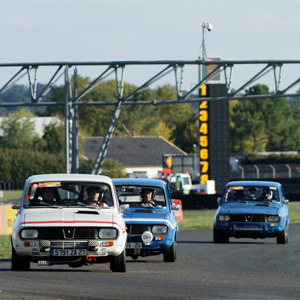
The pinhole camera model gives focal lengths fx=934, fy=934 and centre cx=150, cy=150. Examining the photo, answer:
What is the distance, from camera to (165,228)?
1656 cm

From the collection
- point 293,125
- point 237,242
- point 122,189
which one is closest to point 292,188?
point 237,242

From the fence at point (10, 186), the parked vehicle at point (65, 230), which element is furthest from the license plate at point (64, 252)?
the fence at point (10, 186)

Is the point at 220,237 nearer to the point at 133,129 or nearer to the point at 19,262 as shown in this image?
the point at 19,262

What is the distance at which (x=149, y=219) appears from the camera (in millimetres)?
16672

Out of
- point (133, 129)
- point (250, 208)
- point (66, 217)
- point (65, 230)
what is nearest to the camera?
point (65, 230)

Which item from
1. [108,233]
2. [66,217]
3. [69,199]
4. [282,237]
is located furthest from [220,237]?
[66,217]

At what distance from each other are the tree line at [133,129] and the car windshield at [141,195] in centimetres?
7289

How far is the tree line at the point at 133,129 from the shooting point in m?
101

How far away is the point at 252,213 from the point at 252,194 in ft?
3.46

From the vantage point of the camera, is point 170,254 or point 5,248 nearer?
point 170,254

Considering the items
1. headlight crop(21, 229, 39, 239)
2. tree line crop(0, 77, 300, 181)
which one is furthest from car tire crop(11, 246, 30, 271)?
tree line crop(0, 77, 300, 181)

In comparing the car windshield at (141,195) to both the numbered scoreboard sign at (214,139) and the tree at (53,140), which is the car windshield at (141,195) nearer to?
the numbered scoreboard sign at (214,139)

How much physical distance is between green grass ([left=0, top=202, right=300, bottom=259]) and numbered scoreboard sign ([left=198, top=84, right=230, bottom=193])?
4.89 meters

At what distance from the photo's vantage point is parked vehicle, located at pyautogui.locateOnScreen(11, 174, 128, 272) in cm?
1348
